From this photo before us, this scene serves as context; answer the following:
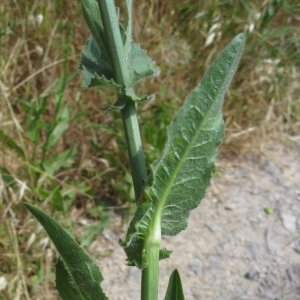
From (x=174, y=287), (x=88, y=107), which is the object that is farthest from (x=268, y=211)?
(x=174, y=287)

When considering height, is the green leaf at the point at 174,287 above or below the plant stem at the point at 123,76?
below

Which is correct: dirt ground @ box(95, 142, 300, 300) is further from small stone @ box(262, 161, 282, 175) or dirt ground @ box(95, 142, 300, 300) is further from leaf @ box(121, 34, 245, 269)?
leaf @ box(121, 34, 245, 269)

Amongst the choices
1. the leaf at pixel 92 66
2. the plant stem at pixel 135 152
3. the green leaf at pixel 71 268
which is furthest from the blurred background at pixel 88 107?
the plant stem at pixel 135 152

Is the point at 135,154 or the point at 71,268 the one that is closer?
the point at 135,154

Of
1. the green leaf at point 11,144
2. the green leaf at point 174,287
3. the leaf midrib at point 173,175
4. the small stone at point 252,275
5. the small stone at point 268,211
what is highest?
the green leaf at point 11,144

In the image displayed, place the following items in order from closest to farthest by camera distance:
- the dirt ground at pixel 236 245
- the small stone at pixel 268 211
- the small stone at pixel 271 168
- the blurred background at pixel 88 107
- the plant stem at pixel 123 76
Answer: the plant stem at pixel 123 76 < the blurred background at pixel 88 107 < the dirt ground at pixel 236 245 < the small stone at pixel 268 211 < the small stone at pixel 271 168

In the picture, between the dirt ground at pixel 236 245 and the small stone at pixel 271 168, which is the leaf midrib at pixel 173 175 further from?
the small stone at pixel 271 168

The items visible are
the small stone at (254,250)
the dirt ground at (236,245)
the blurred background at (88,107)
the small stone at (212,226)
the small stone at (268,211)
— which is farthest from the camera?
the small stone at (268,211)

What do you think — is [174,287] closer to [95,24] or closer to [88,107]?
[95,24]
